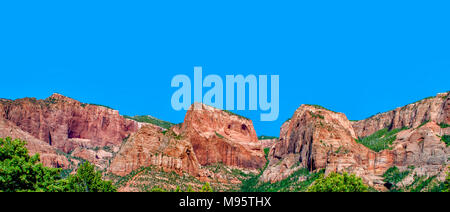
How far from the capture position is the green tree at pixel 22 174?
1489 inches

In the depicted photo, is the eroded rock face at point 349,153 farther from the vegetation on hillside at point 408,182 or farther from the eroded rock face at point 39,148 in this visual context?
the eroded rock face at point 39,148

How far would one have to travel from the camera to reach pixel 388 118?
181250 millimetres

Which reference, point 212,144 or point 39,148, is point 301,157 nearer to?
point 212,144

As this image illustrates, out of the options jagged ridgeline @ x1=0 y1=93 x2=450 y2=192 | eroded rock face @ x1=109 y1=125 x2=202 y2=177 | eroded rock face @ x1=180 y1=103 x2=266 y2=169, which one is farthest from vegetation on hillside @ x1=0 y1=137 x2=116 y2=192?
eroded rock face @ x1=180 y1=103 x2=266 y2=169

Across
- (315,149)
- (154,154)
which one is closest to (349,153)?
(315,149)

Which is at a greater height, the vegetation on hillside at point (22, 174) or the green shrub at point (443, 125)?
the green shrub at point (443, 125)

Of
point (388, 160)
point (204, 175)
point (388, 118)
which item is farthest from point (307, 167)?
point (388, 118)

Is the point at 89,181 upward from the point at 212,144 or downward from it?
downward

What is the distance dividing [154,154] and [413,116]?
95720 millimetres

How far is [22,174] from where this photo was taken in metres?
38.4

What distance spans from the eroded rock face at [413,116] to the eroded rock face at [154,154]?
253 feet

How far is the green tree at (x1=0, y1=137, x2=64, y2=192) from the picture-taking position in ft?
124

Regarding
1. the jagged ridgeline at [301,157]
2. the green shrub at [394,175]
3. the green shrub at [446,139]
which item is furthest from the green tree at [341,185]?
the green shrub at [446,139]
